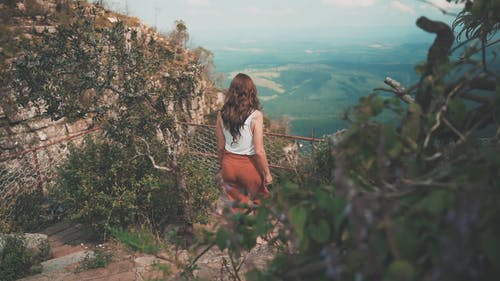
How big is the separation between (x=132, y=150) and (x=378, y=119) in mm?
5097

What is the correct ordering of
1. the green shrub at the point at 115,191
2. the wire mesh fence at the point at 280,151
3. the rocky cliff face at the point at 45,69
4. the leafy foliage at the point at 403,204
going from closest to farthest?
1. the leafy foliage at the point at 403,204
2. the wire mesh fence at the point at 280,151
3. the green shrub at the point at 115,191
4. the rocky cliff face at the point at 45,69

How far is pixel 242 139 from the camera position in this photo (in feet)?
13.5

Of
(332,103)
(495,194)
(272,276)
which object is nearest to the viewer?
(495,194)

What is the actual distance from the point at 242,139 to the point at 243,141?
0.09ft

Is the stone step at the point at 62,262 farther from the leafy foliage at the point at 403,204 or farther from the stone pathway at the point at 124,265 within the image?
the leafy foliage at the point at 403,204

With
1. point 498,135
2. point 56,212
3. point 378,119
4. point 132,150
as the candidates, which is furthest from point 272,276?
point 56,212

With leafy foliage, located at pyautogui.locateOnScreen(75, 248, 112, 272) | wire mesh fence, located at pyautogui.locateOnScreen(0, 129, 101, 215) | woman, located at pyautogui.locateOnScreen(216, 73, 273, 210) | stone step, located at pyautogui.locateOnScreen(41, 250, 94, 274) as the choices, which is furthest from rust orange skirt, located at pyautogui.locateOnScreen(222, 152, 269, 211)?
wire mesh fence, located at pyautogui.locateOnScreen(0, 129, 101, 215)

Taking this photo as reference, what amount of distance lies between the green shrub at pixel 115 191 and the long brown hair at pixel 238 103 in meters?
1.78

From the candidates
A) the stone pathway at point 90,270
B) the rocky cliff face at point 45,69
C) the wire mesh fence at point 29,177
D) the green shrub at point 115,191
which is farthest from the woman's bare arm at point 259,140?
the wire mesh fence at point 29,177

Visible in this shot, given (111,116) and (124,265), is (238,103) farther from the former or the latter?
(111,116)

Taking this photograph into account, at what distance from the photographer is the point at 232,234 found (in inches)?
50.2

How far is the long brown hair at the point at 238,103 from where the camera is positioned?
400 centimetres

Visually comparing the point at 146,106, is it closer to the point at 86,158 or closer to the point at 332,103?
the point at 86,158

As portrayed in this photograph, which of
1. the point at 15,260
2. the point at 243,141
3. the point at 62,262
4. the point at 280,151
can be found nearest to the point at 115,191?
the point at 62,262
